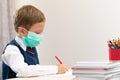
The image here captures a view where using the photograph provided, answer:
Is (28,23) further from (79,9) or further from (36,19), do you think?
(79,9)

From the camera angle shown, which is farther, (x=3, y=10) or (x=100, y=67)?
(x=3, y=10)

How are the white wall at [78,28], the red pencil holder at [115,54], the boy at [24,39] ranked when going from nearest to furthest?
the boy at [24,39]
the red pencil holder at [115,54]
the white wall at [78,28]

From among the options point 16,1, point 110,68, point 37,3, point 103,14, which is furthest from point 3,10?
point 110,68

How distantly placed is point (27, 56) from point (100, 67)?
64cm

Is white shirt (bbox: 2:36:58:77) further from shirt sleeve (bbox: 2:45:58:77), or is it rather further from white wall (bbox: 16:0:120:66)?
white wall (bbox: 16:0:120:66)

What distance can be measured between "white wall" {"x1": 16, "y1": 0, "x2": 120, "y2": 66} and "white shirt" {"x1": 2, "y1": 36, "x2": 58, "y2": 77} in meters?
1.12

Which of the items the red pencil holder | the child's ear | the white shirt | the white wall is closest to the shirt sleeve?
the white shirt

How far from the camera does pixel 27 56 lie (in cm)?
154

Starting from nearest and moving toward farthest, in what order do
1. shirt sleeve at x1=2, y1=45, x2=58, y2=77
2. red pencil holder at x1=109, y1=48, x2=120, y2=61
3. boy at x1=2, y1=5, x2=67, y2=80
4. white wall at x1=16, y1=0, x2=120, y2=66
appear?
shirt sleeve at x1=2, y1=45, x2=58, y2=77 → boy at x1=2, y1=5, x2=67, y2=80 → red pencil holder at x1=109, y1=48, x2=120, y2=61 → white wall at x1=16, y1=0, x2=120, y2=66

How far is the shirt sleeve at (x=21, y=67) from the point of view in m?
1.32

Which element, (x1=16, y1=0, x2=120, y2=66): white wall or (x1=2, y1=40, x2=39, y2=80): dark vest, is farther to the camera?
(x1=16, y1=0, x2=120, y2=66): white wall

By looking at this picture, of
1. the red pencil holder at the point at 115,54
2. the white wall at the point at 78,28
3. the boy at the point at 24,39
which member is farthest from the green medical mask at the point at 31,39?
the white wall at the point at 78,28

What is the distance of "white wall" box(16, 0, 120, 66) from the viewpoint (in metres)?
2.40

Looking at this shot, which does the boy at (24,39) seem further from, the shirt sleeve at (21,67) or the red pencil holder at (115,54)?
the red pencil holder at (115,54)
